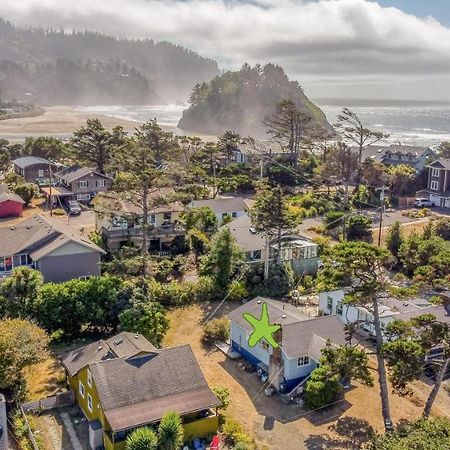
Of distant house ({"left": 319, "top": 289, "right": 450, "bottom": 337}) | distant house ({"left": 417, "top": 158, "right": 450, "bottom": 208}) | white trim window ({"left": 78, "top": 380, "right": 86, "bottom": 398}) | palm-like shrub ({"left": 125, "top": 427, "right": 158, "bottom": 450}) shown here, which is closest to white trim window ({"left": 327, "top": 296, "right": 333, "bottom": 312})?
distant house ({"left": 319, "top": 289, "right": 450, "bottom": 337})

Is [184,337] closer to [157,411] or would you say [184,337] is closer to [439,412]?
[157,411]

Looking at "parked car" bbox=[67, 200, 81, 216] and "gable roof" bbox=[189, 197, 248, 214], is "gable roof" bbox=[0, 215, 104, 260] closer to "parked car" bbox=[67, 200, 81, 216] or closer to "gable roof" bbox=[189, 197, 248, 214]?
"gable roof" bbox=[189, 197, 248, 214]

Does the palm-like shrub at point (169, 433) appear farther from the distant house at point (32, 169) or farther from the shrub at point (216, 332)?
the distant house at point (32, 169)

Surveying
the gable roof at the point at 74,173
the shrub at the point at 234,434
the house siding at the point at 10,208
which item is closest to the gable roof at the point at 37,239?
the shrub at the point at 234,434

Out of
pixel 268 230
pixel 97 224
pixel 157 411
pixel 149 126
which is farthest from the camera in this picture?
pixel 149 126

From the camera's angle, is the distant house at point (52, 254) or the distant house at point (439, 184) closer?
the distant house at point (52, 254)

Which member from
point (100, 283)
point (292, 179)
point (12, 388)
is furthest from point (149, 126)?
point (12, 388)
